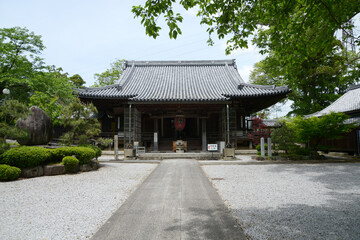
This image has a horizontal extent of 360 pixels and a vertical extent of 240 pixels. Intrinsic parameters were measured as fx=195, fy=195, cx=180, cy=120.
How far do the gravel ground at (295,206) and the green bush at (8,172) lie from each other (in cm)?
708

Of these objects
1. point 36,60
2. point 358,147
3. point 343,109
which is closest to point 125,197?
point 358,147

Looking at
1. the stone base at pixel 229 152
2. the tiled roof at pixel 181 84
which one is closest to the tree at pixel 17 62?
the tiled roof at pixel 181 84

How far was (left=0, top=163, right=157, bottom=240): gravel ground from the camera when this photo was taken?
3.17m

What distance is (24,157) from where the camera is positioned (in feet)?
23.6

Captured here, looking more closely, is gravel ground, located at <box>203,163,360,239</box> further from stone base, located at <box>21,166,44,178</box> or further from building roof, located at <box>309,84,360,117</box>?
building roof, located at <box>309,84,360,117</box>

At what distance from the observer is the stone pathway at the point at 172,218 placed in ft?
9.61

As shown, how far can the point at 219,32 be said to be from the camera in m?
4.71

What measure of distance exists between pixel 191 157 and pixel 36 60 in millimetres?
19011

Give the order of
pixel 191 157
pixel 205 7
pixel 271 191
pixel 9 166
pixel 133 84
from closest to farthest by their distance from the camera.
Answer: pixel 205 7, pixel 271 191, pixel 9 166, pixel 191 157, pixel 133 84

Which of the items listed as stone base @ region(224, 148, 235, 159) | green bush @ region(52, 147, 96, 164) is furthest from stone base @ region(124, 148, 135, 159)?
stone base @ region(224, 148, 235, 159)

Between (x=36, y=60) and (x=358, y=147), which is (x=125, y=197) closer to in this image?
(x=358, y=147)

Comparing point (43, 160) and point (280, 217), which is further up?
point (43, 160)

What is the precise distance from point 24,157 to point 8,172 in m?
0.65

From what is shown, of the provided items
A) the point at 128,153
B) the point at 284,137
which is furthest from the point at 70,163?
the point at 284,137
